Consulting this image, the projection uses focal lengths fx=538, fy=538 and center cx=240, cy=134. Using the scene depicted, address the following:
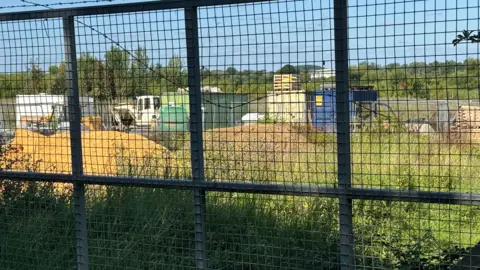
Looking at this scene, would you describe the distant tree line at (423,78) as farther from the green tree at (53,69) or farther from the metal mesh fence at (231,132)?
the green tree at (53,69)

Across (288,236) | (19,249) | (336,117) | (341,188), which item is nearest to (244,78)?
(336,117)

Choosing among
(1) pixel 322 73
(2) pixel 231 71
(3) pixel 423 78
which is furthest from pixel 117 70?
(3) pixel 423 78

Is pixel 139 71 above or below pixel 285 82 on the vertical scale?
above

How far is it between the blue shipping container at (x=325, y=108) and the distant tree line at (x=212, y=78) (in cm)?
7

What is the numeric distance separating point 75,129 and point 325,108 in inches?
76.4

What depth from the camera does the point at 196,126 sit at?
3.69 metres

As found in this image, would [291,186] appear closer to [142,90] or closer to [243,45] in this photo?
[243,45]

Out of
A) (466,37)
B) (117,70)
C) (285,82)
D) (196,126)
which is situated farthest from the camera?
(117,70)

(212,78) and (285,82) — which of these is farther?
(212,78)

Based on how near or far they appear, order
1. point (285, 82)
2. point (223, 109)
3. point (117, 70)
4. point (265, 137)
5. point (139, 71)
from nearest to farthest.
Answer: point (285, 82)
point (223, 109)
point (265, 137)
point (139, 71)
point (117, 70)

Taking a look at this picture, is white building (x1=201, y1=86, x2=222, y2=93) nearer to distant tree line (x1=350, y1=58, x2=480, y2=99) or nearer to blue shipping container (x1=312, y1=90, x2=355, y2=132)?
blue shipping container (x1=312, y1=90, x2=355, y2=132)

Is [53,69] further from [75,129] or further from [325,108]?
[325,108]

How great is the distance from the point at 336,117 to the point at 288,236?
2.00 meters

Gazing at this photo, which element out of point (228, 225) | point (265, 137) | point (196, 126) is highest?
point (196, 126)
